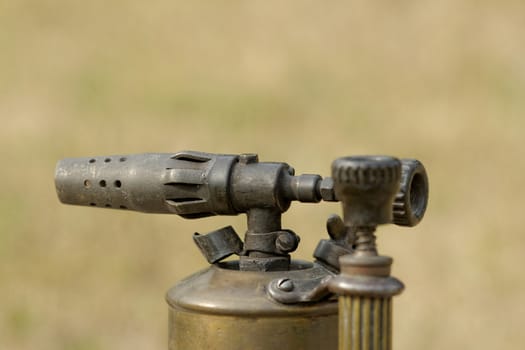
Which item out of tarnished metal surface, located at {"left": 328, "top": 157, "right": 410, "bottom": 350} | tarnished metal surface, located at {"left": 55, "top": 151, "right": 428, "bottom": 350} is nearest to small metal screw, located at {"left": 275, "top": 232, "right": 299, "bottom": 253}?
tarnished metal surface, located at {"left": 55, "top": 151, "right": 428, "bottom": 350}

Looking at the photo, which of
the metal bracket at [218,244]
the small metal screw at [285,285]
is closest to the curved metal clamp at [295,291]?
the small metal screw at [285,285]

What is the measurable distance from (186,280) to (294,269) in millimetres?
189

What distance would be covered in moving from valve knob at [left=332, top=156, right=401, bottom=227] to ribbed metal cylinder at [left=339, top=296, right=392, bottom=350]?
112 mm

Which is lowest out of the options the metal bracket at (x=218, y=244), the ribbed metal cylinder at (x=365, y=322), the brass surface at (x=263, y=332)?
the brass surface at (x=263, y=332)

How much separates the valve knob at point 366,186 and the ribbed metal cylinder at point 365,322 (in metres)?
0.11

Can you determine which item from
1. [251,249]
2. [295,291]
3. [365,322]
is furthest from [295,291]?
[365,322]

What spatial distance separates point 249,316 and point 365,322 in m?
0.27

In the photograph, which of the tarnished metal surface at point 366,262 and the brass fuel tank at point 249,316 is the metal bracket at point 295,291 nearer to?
the brass fuel tank at point 249,316

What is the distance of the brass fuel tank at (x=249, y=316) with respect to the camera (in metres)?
1.94

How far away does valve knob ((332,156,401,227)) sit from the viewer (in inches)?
66.9

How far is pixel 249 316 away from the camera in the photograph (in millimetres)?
1938

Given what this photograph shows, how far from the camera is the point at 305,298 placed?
1930 mm

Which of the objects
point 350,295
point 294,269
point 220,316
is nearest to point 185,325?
point 220,316

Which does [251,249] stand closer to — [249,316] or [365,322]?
[249,316]
